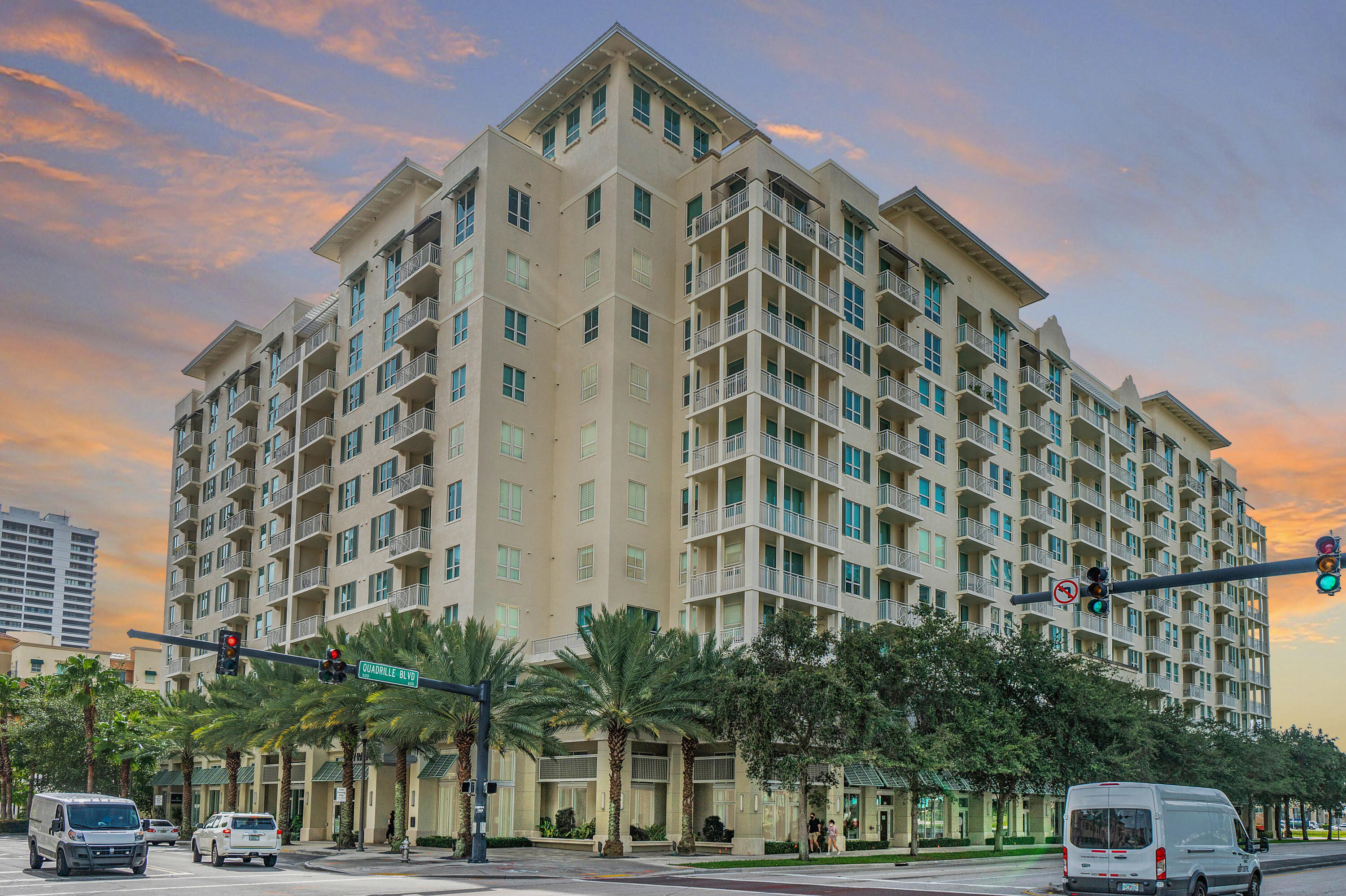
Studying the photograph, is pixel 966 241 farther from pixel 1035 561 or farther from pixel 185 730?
pixel 185 730

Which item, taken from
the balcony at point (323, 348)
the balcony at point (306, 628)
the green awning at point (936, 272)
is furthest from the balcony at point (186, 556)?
the green awning at point (936, 272)

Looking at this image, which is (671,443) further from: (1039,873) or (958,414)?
(1039,873)

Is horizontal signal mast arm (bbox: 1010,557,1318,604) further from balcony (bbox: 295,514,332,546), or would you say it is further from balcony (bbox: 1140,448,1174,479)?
balcony (bbox: 1140,448,1174,479)

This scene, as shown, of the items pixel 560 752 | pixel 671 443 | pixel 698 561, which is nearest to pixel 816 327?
pixel 671 443

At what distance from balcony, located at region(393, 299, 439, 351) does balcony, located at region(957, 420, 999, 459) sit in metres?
33.2

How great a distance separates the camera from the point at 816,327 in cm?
6412

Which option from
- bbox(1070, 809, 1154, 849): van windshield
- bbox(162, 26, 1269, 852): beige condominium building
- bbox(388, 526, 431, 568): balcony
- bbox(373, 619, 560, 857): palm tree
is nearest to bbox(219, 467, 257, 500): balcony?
bbox(162, 26, 1269, 852): beige condominium building

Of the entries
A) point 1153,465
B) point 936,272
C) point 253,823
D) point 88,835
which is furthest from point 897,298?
point 88,835

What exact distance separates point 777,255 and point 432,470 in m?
21.9

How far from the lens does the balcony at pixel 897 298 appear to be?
70.9m

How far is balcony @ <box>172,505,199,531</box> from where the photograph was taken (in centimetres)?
10244

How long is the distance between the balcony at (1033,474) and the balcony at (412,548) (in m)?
41.7

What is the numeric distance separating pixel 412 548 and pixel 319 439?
1707cm

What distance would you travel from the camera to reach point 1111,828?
26.6 metres
